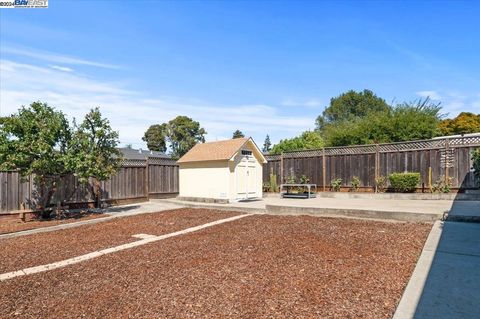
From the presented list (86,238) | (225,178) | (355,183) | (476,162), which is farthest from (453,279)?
(355,183)

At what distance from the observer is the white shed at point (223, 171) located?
46.1 feet

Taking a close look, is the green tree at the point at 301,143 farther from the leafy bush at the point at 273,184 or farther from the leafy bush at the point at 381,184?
the leafy bush at the point at 381,184

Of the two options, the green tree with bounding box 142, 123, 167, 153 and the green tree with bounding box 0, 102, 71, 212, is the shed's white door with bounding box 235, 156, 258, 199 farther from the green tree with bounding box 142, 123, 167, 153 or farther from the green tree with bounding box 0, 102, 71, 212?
the green tree with bounding box 142, 123, 167, 153

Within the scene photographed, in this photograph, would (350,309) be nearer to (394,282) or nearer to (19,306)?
(394,282)

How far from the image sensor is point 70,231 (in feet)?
29.2

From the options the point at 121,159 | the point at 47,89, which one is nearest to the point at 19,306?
the point at 121,159

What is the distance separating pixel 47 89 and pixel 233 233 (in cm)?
924

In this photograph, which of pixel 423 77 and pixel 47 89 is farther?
pixel 423 77

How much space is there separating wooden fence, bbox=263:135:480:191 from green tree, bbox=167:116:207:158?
1220 inches

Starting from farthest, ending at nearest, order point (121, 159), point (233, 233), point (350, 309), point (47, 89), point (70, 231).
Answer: point (121, 159) → point (47, 89) → point (70, 231) → point (233, 233) → point (350, 309)

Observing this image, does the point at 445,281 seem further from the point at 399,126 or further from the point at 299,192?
the point at 399,126

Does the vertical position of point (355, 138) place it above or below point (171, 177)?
above

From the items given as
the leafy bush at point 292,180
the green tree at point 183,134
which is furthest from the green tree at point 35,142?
the green tree at point 183,134

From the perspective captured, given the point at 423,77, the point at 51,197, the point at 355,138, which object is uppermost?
the point at 423,77
